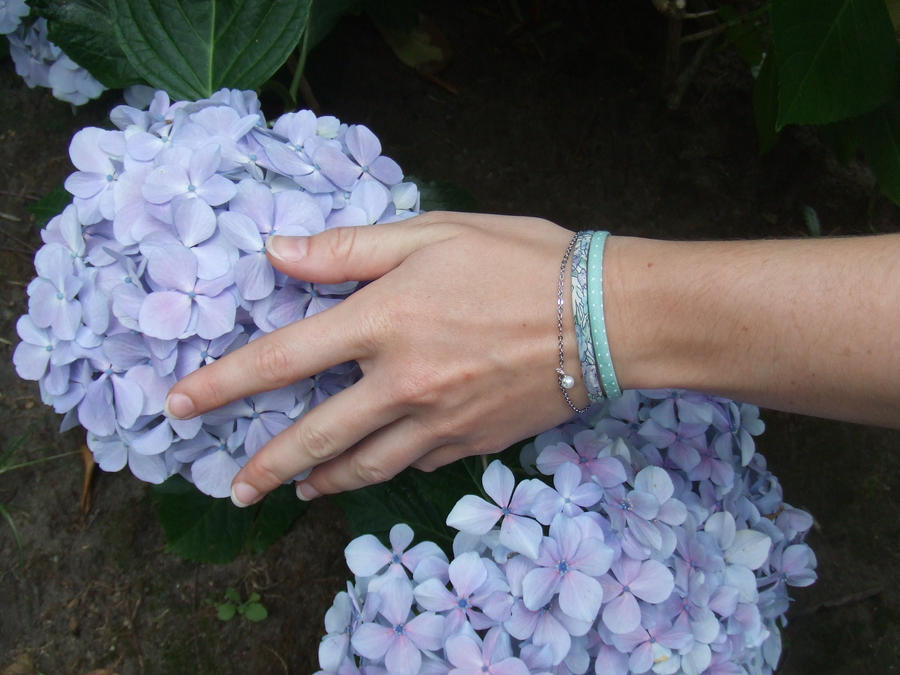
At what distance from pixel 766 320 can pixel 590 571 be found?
A: 0.36m

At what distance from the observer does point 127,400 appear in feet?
3.03

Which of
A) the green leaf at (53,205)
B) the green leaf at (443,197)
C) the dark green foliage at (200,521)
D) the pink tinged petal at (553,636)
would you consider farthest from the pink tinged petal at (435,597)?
the green leaf at (53,205)

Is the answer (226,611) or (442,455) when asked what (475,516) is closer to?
(442,455)

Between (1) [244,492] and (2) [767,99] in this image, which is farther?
(2) [767,99]

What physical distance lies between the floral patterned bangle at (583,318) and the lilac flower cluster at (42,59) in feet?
4.03

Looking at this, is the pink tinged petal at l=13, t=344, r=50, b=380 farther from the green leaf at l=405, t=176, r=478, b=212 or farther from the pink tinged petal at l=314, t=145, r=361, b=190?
the green leaf at l=405, t=176, r=478, b=212

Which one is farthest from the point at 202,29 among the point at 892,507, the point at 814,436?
the point at 892,507

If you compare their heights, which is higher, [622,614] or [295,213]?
[295,213]

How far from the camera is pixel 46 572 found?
1742 millimetres

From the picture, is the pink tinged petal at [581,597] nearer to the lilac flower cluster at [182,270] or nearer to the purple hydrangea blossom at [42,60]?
the lilac flower cluster at [182,270]

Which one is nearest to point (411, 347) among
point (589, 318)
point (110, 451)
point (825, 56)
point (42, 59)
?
point (589, 318)

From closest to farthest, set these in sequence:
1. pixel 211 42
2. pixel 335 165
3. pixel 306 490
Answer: pixel 335 165 < pixel 306 490 < pixel 211 42

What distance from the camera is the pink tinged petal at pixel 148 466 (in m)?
0.99

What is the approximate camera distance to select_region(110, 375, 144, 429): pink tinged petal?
917 millimetres
